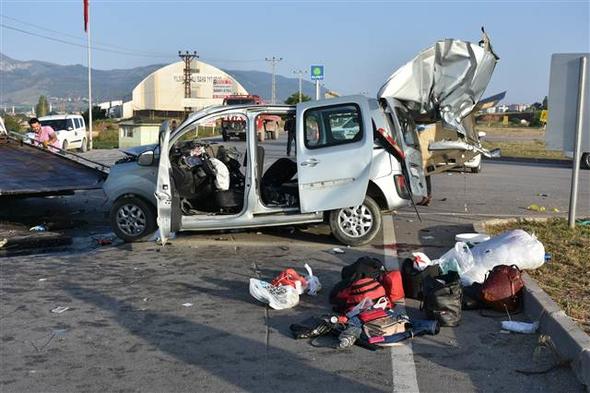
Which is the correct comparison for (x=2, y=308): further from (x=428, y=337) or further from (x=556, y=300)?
(x=556, y=300)

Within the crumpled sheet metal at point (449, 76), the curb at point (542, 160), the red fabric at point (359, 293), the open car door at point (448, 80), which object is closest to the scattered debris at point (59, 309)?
the red fabric at point (359, 293)

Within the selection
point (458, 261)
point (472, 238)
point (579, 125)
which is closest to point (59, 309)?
point (458, 261)

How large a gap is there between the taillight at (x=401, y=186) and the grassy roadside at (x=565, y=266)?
1.53m

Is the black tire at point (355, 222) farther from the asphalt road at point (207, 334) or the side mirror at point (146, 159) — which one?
the side mirror at point (146, 159)

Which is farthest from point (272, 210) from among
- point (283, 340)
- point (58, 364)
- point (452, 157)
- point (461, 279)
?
point (452, 157)

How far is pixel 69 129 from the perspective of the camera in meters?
30.9

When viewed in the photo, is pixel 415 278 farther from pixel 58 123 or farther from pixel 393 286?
pixel 58 123

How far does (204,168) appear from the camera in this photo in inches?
364

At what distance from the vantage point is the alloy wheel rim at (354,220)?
29.2 feet

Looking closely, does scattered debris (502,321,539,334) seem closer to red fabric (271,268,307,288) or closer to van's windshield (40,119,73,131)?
red fabric (271,268,307,288)

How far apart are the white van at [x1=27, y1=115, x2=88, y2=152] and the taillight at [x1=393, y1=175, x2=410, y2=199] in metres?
23.4

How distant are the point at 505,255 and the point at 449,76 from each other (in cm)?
500

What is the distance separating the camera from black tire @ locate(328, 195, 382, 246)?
888 cm

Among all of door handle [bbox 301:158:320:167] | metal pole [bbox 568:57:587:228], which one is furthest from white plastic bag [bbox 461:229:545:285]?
door handle [bbox 301:158:320:167]
